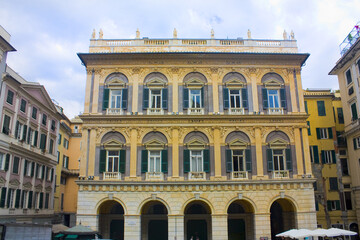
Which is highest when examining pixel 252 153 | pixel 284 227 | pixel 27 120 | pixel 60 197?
pixel 27 120

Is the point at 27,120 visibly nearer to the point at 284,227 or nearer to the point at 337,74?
the point at 284,227

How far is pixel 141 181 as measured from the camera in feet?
96.7

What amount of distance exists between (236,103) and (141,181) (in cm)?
1156

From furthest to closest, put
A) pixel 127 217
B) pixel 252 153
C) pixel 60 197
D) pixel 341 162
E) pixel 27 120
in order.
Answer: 1. pixel 60 197
2. pixel 341 162
3. pixel 27 120
4. pixel 252 153
5. pixel 127 217

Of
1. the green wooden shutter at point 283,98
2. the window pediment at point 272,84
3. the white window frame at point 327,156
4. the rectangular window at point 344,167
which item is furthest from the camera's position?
the white window frame at point 327,156

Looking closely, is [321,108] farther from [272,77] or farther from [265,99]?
[265,99]

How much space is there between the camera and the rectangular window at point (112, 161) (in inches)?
1190

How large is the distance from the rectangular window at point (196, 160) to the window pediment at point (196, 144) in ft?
1.38

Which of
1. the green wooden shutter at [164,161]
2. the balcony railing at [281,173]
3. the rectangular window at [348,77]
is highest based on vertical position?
the rectangular window at [348,77]

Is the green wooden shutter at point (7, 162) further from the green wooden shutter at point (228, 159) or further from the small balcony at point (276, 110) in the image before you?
the small balcony at point (276, 110)

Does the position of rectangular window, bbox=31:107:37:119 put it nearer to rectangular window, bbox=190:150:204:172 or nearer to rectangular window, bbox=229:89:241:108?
rectangular window, bbox=190:150:204:172

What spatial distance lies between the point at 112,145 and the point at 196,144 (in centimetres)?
766

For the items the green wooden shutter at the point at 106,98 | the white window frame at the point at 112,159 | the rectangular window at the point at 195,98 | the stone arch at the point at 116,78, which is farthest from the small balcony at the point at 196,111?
the green wooden shutter at the point at 106,98

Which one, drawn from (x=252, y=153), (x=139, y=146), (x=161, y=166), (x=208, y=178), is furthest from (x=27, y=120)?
(x=252, y=153)
